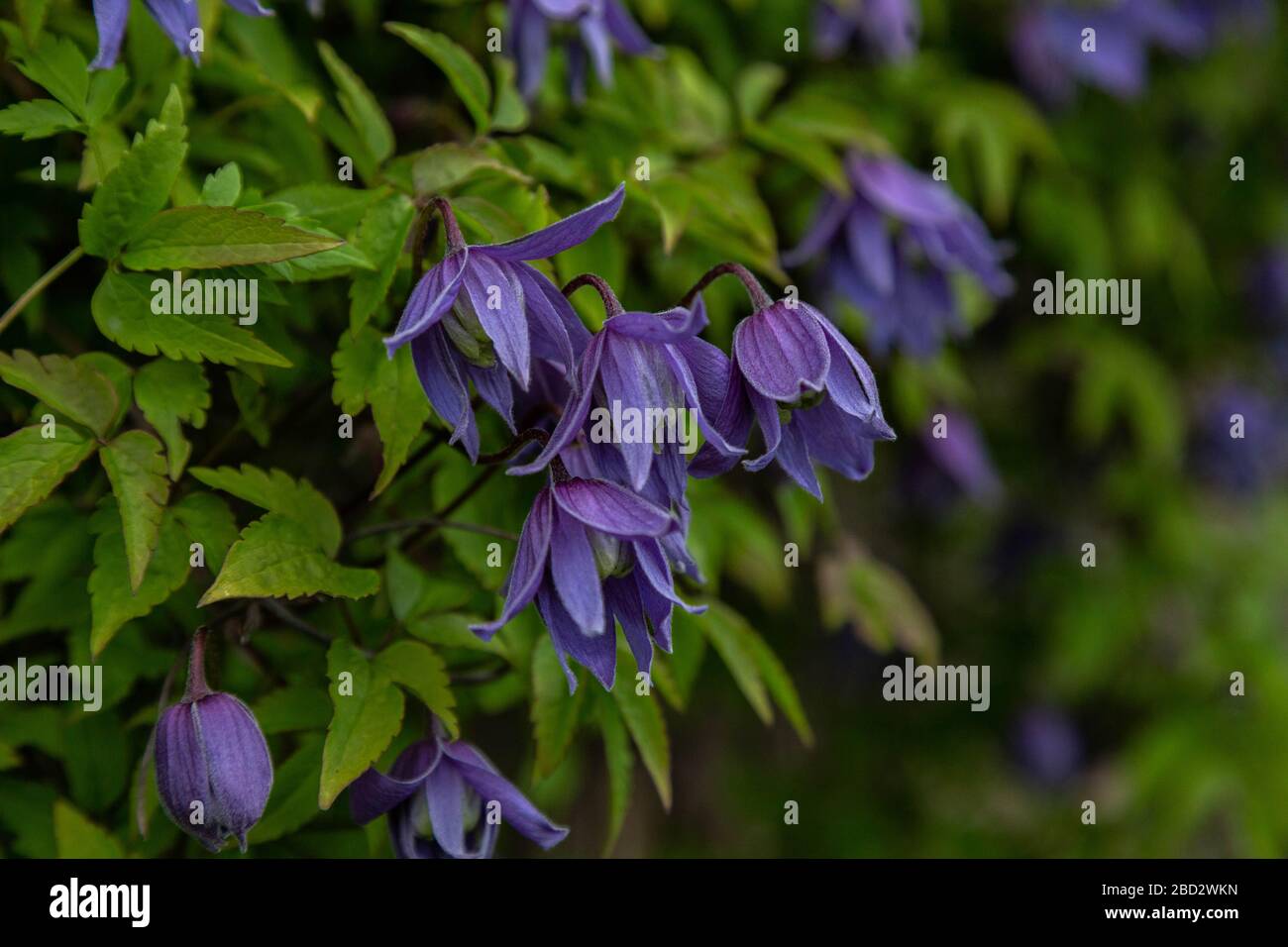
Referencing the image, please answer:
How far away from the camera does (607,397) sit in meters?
0.75

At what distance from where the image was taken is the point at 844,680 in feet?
7.02

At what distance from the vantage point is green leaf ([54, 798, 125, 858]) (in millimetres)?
909

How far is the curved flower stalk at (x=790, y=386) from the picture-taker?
784mm

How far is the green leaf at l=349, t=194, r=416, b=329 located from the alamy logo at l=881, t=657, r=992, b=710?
4.57 feet

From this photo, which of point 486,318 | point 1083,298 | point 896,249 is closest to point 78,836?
point 486,318

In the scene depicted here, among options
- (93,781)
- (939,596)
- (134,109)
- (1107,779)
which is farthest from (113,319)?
(1107,779)

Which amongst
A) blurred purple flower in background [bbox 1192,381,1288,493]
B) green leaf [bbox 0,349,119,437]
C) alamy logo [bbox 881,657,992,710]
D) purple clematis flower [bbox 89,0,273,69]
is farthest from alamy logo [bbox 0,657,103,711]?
blurred purple flower in background [bbox 1192,381,1288,493]

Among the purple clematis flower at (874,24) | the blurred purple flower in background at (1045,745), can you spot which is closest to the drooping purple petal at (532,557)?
the purple clematis flower at (874,24)

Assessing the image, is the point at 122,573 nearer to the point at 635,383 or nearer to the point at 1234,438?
the point at 635,383

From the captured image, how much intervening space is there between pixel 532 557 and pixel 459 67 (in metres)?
0.45

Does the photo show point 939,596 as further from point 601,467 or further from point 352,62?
point 601,467

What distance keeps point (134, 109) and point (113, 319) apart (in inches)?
10.5

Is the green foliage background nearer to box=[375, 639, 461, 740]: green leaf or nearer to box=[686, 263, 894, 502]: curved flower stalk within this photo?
box=[375, 639, 461, 740]: green leaf
